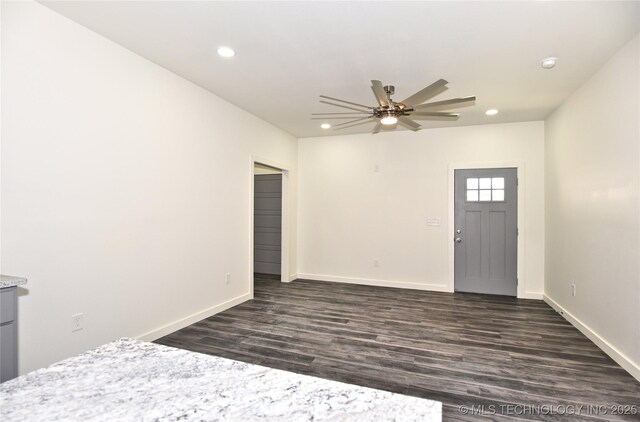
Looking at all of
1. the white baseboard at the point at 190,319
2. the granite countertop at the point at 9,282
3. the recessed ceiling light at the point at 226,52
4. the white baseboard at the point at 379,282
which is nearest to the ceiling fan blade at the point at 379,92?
the recessed ceiling light at the point at 226,52

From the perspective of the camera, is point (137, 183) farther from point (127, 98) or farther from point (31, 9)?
point (31, 9)

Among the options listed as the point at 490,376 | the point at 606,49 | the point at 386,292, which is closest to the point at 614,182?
the point at 606,49

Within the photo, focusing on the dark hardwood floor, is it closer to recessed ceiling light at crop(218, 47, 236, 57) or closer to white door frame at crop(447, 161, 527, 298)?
white door frame at crop(447, 161, 527, 298)

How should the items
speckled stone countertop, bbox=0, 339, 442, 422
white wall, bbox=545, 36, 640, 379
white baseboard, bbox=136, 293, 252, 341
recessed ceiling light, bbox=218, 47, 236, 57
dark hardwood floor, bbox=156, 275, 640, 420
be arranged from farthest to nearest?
white baseboard, bbox=136, 293, 252, 341 → recessed ceiling light, bbox=218, 47, 236, 57 → white wall, bbox=545, 36, 640, 379 → dark hardwood floor, bbox=156, 275, 640, 420 → speckled stone countertop, bbox=0, 339, 442, 422

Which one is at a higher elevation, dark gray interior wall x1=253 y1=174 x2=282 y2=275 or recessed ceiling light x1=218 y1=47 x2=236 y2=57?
recessed ceiling light x1=218 y1=47 x2=236 y2=57

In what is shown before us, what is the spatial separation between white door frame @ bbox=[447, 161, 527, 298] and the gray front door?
0.05 metres

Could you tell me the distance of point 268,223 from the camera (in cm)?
675

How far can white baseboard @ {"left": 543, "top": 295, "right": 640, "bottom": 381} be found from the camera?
2.61 metres

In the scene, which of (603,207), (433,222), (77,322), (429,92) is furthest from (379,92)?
(433,222)

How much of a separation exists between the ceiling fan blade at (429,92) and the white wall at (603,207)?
1537 mm

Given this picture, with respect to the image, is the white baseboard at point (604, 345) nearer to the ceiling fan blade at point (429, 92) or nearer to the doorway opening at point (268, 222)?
the ceiling fan blade at point (429, 92)

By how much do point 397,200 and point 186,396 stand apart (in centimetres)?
531

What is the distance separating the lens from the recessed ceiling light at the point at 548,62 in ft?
9.88

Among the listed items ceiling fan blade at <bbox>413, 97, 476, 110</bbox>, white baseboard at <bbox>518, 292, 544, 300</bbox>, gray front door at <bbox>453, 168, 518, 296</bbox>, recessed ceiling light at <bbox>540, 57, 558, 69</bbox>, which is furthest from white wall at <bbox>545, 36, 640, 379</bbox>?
ceiling fan blade at <bbox>413, 97, 476, 110</bbox>
